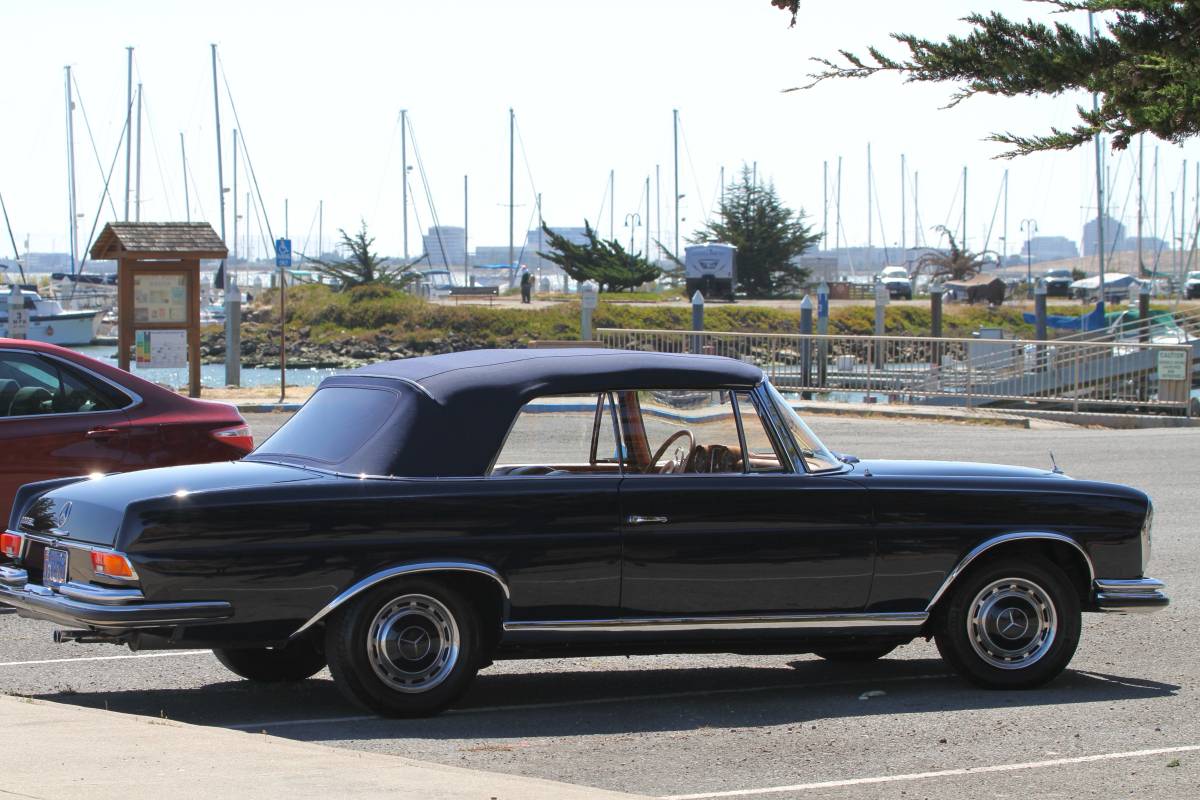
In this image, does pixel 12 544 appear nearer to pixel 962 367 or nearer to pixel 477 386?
pixel 477 386

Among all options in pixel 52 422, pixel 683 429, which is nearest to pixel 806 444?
pixel 683 429

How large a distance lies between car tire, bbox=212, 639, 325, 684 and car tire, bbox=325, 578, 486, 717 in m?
0.99

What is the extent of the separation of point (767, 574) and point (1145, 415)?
65.8ft

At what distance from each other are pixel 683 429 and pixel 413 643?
157 centimetres

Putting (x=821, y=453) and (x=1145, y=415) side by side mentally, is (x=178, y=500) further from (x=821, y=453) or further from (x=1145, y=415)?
(x=1145, y=415)

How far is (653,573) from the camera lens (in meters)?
6.58

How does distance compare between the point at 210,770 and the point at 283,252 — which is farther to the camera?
the point at 283,252

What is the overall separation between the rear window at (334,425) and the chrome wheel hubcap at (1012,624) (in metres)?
2.88

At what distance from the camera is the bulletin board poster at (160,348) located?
25906 mm

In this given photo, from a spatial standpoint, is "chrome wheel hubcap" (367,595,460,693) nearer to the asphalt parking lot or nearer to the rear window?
the asphalt parking lot

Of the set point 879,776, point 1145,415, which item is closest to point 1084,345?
point 1145,415

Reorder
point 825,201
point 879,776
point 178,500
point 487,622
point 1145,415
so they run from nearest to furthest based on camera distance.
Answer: point 879,776, point 178,500, point 487,622, point 1145,415, point 825,201

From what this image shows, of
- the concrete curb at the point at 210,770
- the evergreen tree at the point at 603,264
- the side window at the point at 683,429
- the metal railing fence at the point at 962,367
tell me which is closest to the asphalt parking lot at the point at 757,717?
the concrete curb at the point at 210,770

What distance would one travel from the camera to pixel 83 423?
9.16 metres
